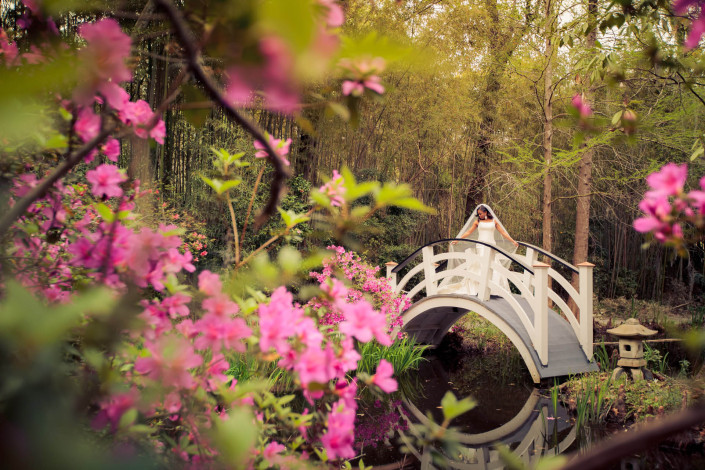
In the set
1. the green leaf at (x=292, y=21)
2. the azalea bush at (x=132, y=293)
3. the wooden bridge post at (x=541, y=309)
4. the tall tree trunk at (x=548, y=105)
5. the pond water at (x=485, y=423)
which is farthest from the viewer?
the tall tree trunk at (x=548, y=105)

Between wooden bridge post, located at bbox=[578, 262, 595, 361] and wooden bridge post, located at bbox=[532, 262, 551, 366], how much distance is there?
0.39 meters

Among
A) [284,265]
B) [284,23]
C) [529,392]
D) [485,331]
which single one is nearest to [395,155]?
A: [485,331]

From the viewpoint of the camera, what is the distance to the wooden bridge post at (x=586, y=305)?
4.49 m

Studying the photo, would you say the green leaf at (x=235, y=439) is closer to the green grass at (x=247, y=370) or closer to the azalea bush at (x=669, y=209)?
the azalea bush at (x=669, y=209)

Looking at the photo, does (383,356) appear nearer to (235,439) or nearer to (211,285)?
(211,285)

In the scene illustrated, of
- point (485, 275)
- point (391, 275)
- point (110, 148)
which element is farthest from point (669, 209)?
point (391, 275)

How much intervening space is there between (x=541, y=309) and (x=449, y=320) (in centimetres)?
213

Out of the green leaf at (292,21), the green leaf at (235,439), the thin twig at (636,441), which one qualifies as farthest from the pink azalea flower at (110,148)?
the thin twig at (636,441)

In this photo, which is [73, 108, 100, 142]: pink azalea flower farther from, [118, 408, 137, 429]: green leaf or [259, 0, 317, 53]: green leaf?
[259, 0, 317, 53]: green leaf

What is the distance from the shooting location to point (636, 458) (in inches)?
116

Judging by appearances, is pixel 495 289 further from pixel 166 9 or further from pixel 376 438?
pixel 166 9

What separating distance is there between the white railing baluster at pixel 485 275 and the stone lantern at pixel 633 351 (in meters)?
1.29

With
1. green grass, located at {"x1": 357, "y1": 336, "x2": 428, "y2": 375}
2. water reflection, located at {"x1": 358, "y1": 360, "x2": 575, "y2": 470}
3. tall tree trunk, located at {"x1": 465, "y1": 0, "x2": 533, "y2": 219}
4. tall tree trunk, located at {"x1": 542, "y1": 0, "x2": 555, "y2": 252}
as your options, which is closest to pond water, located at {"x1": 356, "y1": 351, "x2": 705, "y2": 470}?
water reflection, located at {"x1": 358, "y1": 360, "x2": 575, "y2": 470}

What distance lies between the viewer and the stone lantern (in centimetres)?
388
